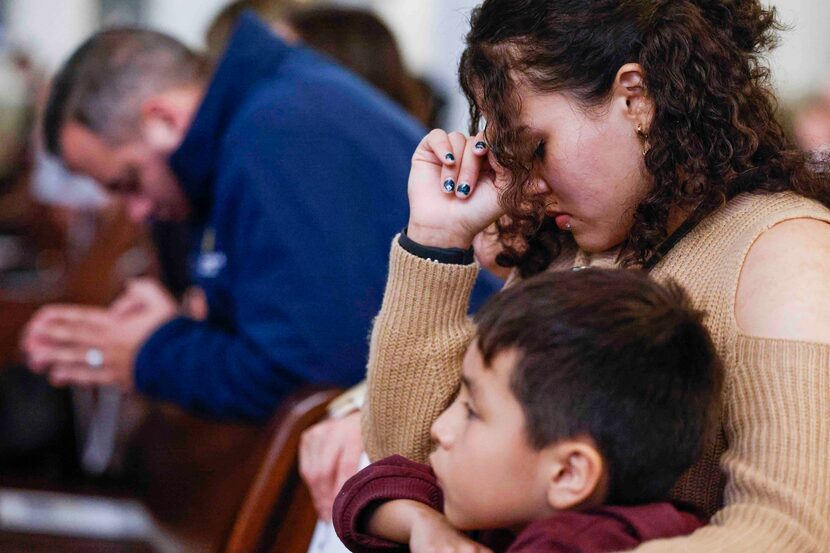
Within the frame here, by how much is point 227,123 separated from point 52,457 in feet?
5.07

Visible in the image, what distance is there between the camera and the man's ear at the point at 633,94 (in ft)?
4.42

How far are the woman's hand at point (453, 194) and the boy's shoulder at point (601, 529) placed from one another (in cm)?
44

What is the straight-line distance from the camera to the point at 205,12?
7.16m

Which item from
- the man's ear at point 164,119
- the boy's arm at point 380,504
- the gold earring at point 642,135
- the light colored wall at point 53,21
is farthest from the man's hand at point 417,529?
the light colored wall at point 53,21

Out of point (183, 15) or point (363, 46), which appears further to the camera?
point (183, 15)

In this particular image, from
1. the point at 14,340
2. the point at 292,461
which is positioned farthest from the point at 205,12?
the point at 292,461

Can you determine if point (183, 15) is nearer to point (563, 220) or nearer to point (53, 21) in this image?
point (53, 21)

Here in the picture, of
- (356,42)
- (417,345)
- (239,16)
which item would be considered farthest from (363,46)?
(417,345)

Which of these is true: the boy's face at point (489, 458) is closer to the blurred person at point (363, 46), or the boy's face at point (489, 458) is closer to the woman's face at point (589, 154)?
the woman's face at point (589, 154)

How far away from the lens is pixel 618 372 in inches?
44.6

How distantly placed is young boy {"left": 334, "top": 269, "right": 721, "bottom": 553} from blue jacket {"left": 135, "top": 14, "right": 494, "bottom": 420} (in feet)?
3.61

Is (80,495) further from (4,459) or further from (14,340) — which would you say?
(14,340)

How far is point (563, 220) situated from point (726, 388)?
0.97ft

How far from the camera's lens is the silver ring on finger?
2.82 metres
